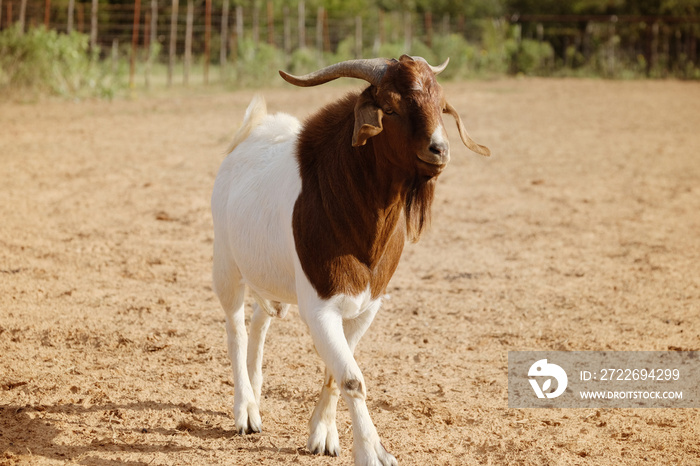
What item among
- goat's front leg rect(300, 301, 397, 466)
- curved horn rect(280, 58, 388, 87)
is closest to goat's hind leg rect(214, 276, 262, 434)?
goat's front leg rect(300, 301, 397, 466)

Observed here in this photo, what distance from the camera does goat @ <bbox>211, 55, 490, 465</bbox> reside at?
3.81 m

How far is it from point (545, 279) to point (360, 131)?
4801 mm

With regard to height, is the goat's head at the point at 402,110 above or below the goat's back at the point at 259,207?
above

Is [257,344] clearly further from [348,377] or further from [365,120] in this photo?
[365,120]

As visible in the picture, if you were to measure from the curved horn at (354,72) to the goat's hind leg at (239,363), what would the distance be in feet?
5.29

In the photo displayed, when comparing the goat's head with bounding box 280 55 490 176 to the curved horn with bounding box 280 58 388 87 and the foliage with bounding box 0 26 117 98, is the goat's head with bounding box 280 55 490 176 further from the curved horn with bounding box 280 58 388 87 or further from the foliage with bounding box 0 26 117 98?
the foliage with bounding box 0 26 117 98

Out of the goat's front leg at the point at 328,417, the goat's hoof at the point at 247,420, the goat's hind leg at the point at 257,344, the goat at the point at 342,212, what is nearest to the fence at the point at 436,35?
the goat's hind leg at the point at 257,344

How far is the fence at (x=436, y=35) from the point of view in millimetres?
27922

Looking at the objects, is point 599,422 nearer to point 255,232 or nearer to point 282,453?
point 282,453

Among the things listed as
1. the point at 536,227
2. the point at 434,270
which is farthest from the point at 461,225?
the point at 434,270

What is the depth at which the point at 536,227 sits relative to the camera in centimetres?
999

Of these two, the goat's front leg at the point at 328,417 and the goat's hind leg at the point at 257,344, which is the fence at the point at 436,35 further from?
the goat's front leg at the point at 328,417

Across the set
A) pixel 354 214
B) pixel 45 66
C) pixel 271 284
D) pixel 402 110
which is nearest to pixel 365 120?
pixel 402 110

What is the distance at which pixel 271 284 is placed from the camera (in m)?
4.54
